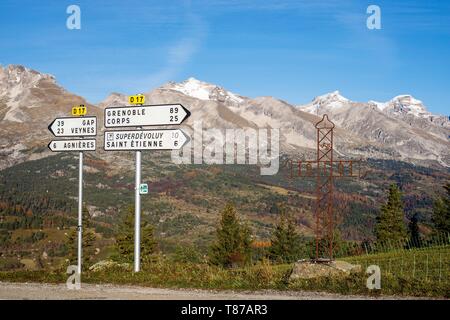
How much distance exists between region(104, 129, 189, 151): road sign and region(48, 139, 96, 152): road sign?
1.41m

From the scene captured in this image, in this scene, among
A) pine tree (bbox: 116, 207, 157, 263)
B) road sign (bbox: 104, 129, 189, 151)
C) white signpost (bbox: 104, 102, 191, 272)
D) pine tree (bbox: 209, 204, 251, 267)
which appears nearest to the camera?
road sign (bbox: 104, 129, 189, 151)

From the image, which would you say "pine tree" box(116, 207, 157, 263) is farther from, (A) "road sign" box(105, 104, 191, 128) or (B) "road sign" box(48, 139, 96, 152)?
(A) "road sign" box(105, 104, 191, 128)

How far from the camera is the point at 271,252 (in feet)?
339

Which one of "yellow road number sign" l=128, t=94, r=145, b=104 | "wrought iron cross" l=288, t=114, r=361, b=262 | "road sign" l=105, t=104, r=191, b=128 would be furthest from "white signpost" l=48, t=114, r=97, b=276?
"wrought iron cross" l=288, t=114, r=361, b=262

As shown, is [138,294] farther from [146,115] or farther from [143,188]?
[146,115]

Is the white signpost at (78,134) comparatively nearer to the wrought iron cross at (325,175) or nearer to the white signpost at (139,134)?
the white signpost at (139,134)

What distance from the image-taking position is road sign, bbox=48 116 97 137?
80.0ft

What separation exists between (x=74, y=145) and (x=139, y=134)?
4.16 m

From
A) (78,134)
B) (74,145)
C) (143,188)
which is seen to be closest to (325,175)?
(143,188)

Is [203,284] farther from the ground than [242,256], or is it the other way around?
[203,284]

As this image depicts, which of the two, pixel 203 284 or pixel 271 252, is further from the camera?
pixel 271 252

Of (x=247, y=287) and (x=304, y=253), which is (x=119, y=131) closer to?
(x=247, y=287)
